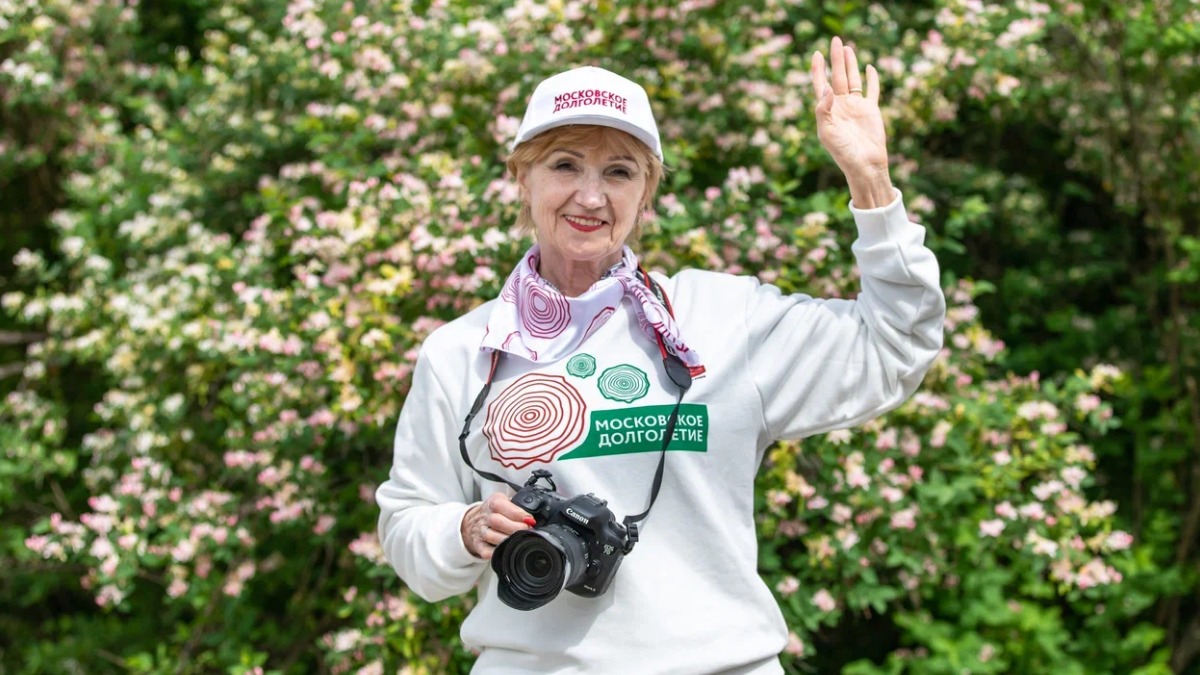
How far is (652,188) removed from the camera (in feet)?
7.07

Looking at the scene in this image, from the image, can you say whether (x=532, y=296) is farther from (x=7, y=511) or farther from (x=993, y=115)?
(x=7, y=511)

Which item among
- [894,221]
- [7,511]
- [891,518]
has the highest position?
[894,221]

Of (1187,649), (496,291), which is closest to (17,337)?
(496,291)

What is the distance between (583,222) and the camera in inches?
78.7

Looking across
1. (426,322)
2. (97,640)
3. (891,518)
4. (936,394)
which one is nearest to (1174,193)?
(936,394)

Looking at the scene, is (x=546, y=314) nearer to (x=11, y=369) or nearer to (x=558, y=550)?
(x=558, y=550)

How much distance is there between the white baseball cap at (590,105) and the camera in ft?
6.35

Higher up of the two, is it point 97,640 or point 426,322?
point 426,322

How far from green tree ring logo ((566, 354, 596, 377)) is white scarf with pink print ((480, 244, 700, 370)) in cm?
2

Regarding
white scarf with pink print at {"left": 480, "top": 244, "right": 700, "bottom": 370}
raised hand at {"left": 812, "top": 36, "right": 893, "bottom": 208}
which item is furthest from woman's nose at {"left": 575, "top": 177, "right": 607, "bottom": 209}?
raised hand at {"left": 812, "top": 36, "right": 893, "bottom": 208}

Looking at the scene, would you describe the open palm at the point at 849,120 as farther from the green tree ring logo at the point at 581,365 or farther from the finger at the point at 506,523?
the finger at the point at 506,523

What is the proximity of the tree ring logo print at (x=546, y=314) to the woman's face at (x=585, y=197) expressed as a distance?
7cm

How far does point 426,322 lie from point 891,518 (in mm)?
1261

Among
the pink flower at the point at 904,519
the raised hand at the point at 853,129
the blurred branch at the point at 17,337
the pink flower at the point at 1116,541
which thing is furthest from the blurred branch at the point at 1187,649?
the blurred branch at the point at 17,337
